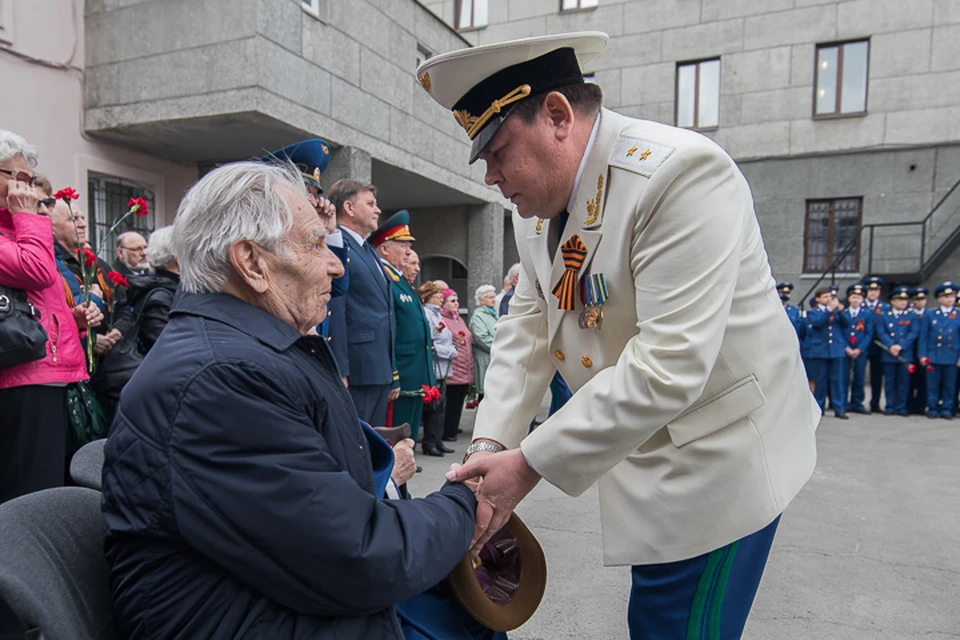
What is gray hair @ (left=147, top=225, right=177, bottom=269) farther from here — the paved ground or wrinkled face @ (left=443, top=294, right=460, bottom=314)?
wrinkled face @ (left=443, top=294, right=460, bottom=314)

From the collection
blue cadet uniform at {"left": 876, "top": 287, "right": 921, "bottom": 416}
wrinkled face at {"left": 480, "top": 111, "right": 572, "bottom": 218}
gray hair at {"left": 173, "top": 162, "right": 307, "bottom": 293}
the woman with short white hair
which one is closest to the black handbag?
gray hair at {"left": 173, "top": 162, "right": 307, "bottom": 293}

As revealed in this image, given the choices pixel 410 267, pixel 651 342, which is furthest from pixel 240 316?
pixel 410 267

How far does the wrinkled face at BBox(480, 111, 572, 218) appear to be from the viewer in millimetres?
1500

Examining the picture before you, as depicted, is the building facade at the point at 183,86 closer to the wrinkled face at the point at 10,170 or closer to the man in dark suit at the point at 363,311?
the man in dark suit at the point at 363,311

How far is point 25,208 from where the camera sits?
2.80 metres

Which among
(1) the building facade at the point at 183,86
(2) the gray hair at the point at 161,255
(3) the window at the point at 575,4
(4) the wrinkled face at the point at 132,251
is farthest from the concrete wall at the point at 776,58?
(2) the gray hair at the point at 161,255

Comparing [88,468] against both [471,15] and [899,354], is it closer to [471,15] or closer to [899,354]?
[899,354]

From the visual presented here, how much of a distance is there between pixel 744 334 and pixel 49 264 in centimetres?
280

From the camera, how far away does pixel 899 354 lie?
30.1 ft

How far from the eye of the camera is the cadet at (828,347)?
9000 millimetres

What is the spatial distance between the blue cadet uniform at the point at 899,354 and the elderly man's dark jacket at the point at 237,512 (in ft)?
33.1

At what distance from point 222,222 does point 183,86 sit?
6.39 m

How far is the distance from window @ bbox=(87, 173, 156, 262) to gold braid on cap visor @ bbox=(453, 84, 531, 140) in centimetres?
685

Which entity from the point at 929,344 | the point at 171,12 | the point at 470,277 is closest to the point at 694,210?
the point at 171,12
